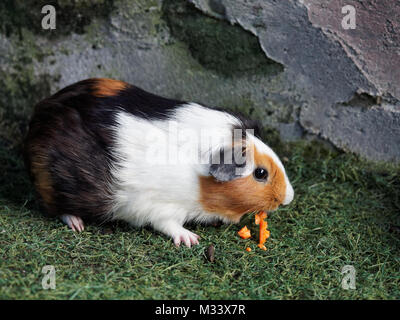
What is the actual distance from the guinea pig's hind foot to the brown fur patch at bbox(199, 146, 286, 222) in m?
0.57

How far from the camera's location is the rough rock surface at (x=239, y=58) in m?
2.44

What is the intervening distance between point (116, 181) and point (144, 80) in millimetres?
827

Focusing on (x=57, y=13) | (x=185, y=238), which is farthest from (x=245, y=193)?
(x=57, y=13)

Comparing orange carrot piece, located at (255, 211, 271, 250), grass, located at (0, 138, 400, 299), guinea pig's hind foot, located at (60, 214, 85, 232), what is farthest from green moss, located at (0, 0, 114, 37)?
orange carrot piece, located at (255, 211, 271, 250)

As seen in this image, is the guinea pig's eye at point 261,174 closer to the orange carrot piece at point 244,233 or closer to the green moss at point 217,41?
the orange carrot piece at point 244,233

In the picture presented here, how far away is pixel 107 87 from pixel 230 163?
708 mm

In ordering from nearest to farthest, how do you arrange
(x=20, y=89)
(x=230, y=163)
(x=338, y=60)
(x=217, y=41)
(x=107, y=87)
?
(x=230, y=163) < (x=107, y=87) < (x=338, y=60) < (x=217, y=41) < (x=20, y=89)

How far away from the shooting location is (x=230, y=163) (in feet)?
6.76

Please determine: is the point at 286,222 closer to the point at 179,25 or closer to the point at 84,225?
the point at 84,225

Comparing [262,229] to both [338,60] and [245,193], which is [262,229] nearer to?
[245,193]

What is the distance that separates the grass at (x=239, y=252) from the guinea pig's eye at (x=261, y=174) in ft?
0.96

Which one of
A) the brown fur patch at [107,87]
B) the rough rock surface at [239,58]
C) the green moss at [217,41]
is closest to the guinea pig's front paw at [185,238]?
the brown fur patch at [107,87]

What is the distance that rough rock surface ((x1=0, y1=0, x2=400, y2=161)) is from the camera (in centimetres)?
244

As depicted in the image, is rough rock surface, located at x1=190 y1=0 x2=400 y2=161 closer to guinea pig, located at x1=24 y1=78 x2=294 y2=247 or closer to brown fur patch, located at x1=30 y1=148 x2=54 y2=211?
guinea pig, located at x1=24 y1=78 x2=294 y2=247
